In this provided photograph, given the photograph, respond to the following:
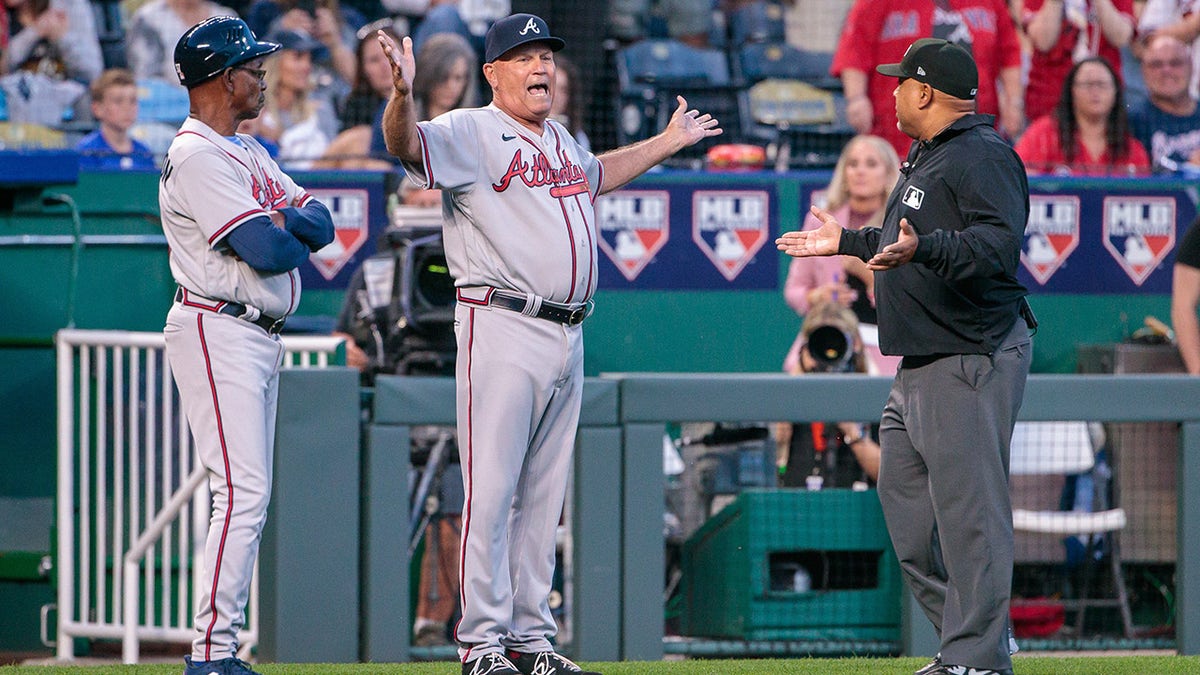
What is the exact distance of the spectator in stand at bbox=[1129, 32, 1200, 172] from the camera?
7.92 m

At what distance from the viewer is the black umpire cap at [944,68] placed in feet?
12.2

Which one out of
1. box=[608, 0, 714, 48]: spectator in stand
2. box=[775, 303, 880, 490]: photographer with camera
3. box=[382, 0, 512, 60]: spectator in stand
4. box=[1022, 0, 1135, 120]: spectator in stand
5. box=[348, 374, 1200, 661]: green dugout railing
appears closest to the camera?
box=[348, 374, 1200, 661]: green dugout railing

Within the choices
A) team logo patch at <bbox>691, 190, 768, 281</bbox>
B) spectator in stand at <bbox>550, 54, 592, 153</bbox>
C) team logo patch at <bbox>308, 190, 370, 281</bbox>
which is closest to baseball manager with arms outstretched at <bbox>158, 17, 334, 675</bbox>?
team logo patch at <bbox>308, 190, 370, 281</bbox>

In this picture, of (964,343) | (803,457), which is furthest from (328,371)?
(964,343)

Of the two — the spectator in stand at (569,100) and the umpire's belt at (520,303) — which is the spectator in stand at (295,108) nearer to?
the spectator in stand at (569,100)

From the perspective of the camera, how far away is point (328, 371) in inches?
193

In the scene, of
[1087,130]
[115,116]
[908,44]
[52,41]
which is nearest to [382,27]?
[115,116]

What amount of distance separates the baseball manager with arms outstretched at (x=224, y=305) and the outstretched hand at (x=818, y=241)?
122cm

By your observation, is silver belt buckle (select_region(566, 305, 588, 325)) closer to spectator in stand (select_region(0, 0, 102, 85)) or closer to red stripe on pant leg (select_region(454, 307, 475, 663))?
red stripe on pant leg (select_region(454, 307, 475, 663))

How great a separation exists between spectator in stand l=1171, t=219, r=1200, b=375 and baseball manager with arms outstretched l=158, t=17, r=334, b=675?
4.00 metres

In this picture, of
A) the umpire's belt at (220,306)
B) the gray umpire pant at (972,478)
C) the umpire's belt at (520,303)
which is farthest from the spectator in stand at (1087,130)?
the umpire's belt at (220,306)

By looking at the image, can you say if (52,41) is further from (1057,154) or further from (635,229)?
(1057,154)

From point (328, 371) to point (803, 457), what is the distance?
166 centimetres

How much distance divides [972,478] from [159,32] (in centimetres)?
622
